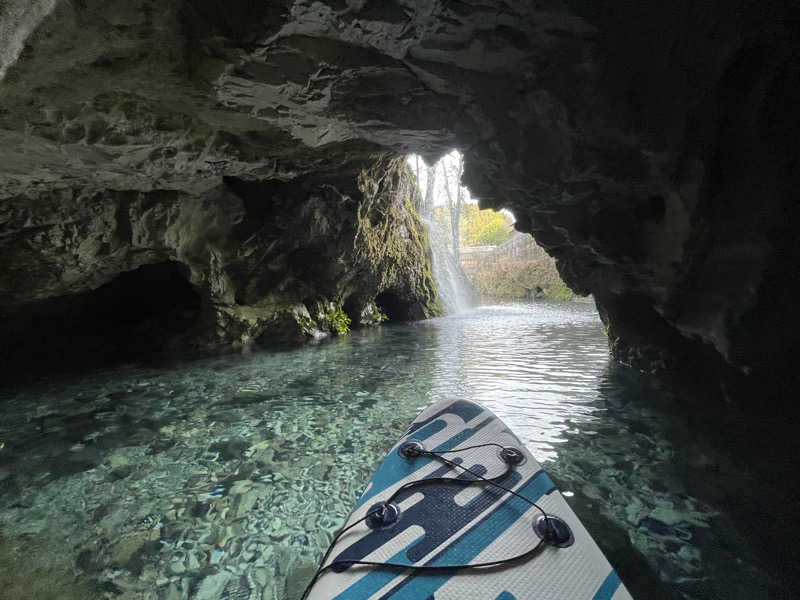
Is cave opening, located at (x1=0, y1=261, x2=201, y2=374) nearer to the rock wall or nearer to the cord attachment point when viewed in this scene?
the rock wall

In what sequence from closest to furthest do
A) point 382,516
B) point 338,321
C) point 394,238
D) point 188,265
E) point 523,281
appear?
point 382,516 < point 188,265 < point 338,321 < point 394,238 < point 523,281

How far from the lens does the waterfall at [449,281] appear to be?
651 inches

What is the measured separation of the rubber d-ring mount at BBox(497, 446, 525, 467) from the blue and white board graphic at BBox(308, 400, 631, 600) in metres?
0.02

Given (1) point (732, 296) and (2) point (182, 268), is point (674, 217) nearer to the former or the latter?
(1) point (732, 296)

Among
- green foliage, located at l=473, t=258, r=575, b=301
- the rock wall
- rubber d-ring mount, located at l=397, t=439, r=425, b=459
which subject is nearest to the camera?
rubber d-ring mount, located at l=397, t=439, r=425, b=459

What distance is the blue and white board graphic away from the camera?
4.19ft

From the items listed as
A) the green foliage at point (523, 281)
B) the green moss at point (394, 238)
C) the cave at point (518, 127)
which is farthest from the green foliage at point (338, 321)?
the green foliage at point (523, 281)

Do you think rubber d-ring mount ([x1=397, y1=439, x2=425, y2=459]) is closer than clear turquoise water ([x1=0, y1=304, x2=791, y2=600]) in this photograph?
No

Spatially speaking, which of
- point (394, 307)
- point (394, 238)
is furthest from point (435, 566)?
point (394, 307)

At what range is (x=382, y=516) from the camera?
5.27ft

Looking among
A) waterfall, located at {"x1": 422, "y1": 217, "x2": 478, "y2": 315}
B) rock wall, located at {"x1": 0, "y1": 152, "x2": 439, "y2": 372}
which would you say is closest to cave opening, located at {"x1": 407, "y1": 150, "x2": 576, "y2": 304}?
waterfall, located at {"x1": 422, "y1": 217, "x2": 478, "y2": 315}

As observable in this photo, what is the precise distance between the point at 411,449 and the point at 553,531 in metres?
0.86

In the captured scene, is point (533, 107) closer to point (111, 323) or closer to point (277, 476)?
point (277, 476)

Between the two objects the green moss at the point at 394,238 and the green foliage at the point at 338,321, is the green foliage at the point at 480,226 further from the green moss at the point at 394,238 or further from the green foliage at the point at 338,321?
the green foliage at the point at 338,321
